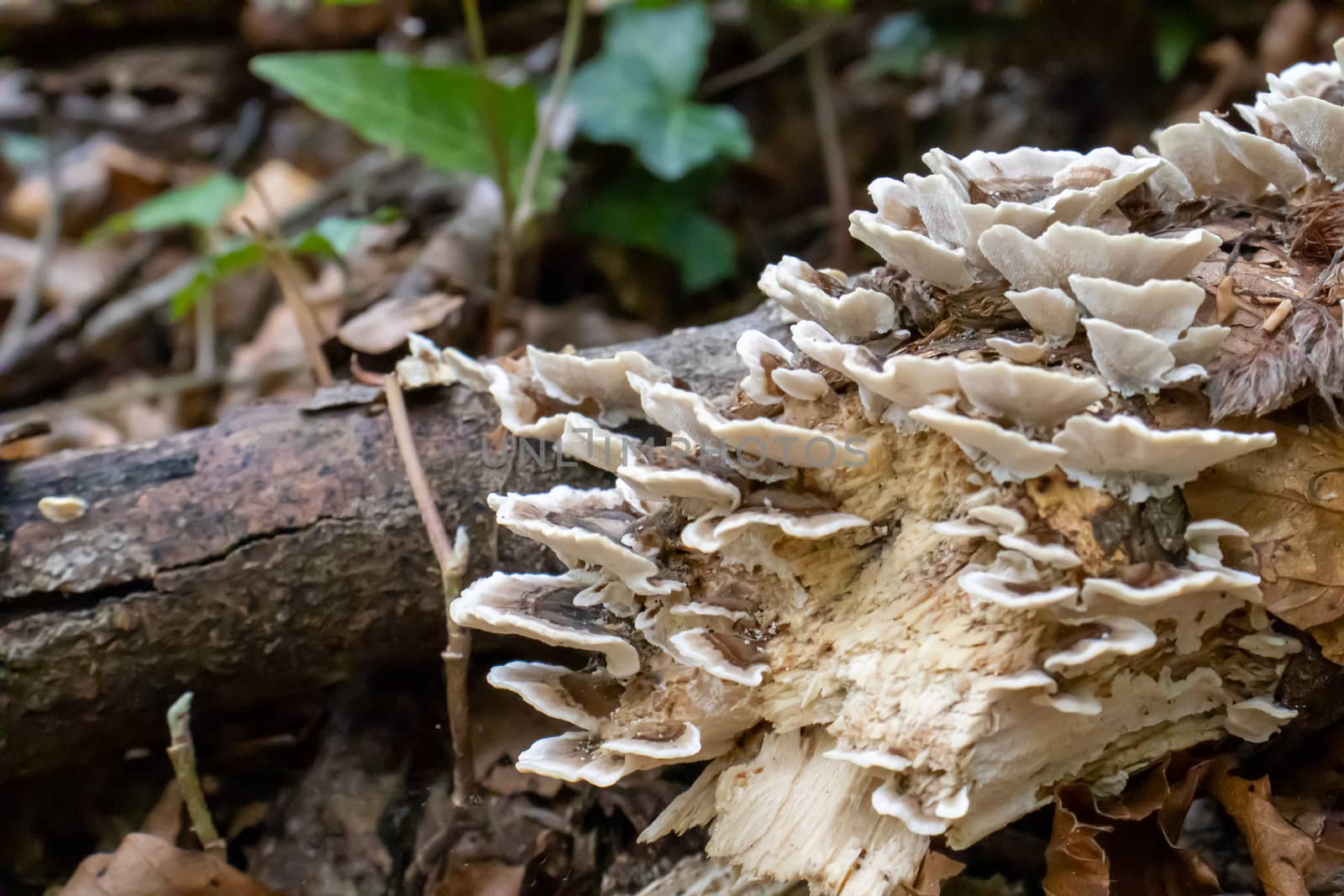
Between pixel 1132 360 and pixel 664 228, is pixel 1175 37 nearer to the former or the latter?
pixel 664 228

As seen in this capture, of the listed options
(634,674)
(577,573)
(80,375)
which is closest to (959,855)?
(634,674)

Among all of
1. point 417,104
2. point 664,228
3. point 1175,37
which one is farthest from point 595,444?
point 1175,37

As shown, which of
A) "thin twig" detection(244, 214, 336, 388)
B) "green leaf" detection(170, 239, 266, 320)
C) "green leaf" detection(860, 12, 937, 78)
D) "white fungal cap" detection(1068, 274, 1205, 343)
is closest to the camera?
"white fungal cap" detection(1068, 274, 1205, 343)

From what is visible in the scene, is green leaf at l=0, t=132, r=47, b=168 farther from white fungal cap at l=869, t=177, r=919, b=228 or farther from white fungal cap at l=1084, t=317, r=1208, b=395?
white fungal cap at l=1084, t=317, r=1208, b=395

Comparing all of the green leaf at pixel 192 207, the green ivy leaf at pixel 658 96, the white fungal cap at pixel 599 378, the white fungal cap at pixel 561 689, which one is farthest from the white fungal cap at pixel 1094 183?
the green leaf at pixel 192 207

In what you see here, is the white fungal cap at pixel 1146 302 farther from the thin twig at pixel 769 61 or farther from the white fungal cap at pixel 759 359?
the thin twig at pixel 769 61

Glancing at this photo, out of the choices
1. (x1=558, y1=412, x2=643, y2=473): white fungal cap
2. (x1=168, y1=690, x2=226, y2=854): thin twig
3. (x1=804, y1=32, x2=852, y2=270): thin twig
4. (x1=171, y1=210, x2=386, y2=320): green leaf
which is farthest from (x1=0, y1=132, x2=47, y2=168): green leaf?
(x1=558, y1=412, x2=643, y2=473): white fungal cap

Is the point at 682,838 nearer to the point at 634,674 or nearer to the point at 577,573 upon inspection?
the point at 634,674
